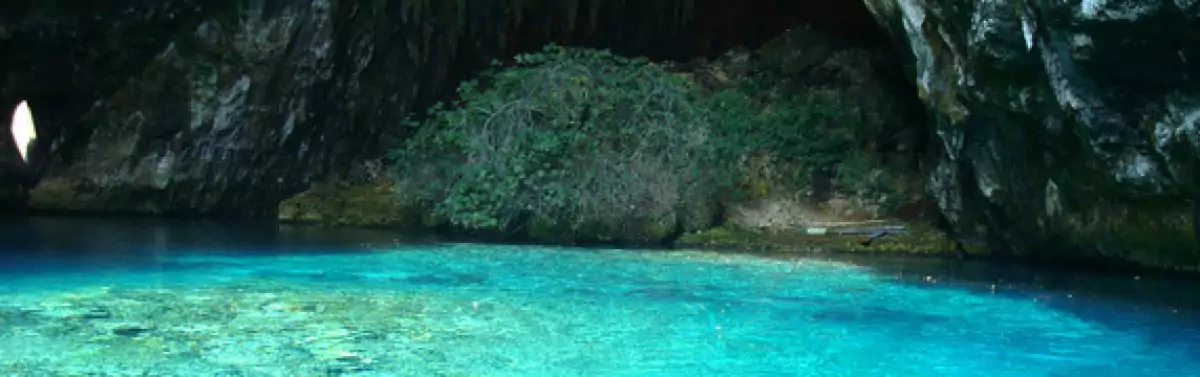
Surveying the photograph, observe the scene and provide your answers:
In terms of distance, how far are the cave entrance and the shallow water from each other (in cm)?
681

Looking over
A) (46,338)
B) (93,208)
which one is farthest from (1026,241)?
(93,208)

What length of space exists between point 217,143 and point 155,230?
3256 mm

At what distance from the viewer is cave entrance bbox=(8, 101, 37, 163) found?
1834 cm

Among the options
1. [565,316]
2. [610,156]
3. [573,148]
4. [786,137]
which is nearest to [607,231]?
[610,156]

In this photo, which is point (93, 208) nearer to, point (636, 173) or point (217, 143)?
point (217, 143)

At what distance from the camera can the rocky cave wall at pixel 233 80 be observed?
17516mm

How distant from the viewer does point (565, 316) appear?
25.9ft

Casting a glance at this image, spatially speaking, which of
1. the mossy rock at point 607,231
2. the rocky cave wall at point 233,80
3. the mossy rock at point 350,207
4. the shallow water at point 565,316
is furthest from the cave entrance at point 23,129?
the mossy rock at point 607,231

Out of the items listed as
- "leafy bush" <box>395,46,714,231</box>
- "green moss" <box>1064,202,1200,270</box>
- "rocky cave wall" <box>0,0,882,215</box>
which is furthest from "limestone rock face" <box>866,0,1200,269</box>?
"rocky cave wall" <box>0,0,882,215</box>

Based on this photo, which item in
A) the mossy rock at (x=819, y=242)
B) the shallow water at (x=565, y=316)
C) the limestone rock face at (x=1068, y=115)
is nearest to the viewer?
the shallow water at (x=565, y=316)

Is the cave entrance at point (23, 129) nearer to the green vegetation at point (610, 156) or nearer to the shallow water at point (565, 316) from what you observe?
the green vegetation at point (610, 156)

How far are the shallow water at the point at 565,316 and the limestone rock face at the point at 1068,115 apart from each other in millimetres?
703

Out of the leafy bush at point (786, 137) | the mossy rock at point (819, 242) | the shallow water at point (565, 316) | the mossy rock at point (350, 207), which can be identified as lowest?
the shallow water at point (565, 316)

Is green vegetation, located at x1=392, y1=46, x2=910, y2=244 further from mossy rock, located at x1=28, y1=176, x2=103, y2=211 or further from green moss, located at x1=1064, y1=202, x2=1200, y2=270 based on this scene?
mossy rock, located at x1=28, y1=176, x2=103, y2=211
